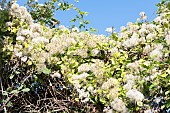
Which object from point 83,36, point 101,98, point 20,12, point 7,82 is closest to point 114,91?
point 101,98

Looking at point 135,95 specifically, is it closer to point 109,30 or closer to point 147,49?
point 147,49

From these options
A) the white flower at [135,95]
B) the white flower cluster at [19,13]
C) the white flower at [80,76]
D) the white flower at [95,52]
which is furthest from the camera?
the white flower cluster at [19,13]

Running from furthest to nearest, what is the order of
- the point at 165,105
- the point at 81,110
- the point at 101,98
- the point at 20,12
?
the point at 20,12
the point at 81,110
the point at 101,98
the point at 165,105

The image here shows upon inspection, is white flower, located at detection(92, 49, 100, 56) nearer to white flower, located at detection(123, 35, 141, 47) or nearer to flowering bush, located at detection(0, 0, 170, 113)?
flowering bush, located at detection(0, 0, 170, 113)

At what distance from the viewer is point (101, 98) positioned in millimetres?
3111

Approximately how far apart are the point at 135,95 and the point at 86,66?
59 centimetres

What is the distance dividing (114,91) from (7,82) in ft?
3.82

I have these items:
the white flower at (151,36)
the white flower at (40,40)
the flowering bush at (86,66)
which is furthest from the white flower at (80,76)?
the white flower at (151,36)

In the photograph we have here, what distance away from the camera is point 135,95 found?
9.56 feet

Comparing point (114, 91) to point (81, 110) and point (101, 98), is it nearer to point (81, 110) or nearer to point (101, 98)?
point (101, 98)

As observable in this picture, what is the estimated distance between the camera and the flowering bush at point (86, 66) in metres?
3.00

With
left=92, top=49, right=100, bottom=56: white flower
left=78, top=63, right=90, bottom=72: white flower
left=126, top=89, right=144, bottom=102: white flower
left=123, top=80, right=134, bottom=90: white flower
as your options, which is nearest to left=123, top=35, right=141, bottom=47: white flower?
left=92, top=49, right=100, bottom=56: white flower

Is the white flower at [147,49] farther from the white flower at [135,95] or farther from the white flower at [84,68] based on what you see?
the white flower at [135,95]

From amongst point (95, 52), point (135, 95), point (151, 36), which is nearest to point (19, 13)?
point (95, 52)
